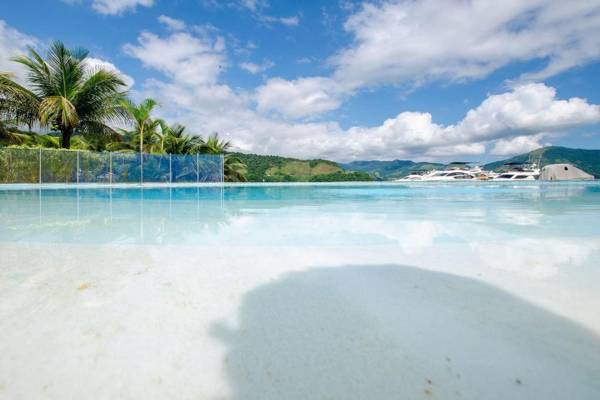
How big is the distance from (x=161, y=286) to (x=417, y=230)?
3324 mm

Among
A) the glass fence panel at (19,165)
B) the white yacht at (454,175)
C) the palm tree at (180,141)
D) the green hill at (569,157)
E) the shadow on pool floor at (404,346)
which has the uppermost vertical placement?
the green hill at (569,157)

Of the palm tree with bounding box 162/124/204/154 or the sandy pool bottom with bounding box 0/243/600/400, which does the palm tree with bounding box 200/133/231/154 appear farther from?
the sandy pool bottom with bounding box 0/243/600/400

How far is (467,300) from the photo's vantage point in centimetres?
184

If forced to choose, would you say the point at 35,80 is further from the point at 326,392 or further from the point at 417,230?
the point at 326,392

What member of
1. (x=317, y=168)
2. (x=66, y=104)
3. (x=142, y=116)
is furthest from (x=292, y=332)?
(x=317, y=168)

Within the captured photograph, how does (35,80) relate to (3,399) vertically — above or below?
above

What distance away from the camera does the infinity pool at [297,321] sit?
3.65 feet

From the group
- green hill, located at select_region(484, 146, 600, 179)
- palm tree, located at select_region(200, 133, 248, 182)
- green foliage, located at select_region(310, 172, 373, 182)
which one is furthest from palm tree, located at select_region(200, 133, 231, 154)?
green hill, located at select_region(484, 146, 600, 179)

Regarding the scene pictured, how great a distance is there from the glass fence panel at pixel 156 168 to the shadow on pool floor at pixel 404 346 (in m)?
17.3

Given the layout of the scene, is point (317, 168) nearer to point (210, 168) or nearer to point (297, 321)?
point (210, 168)

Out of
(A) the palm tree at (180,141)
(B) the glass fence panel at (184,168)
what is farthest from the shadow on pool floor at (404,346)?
(A) the palm tree at (180,141)

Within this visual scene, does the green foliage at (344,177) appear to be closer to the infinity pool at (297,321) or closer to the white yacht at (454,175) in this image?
Result: the white yacht at (454,175)

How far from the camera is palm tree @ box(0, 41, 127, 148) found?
40.9 feet

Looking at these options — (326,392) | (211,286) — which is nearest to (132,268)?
(211,286)
